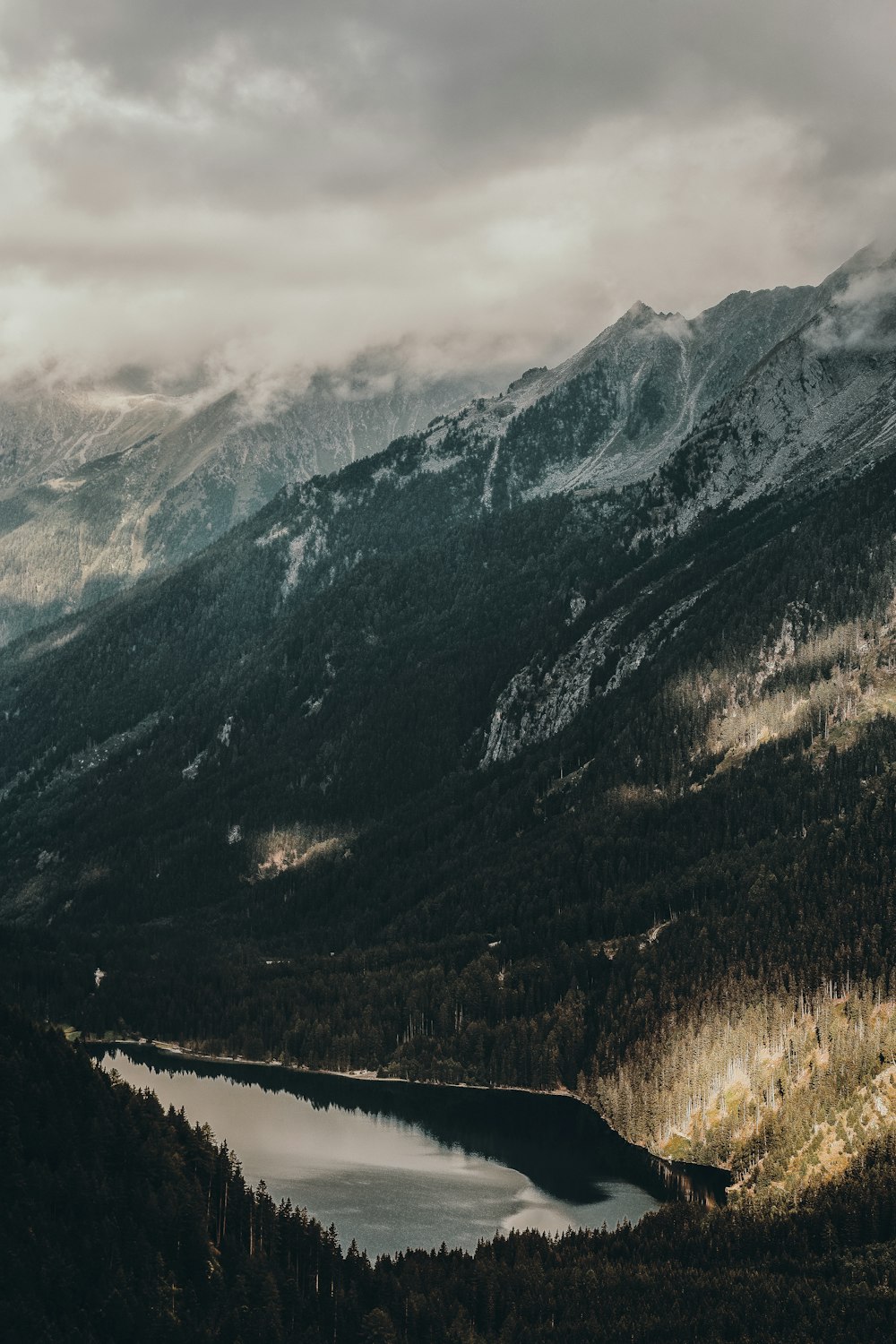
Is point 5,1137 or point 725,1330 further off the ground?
point 5,1137

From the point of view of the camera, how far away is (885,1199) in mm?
196375

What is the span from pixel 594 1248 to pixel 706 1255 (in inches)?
542

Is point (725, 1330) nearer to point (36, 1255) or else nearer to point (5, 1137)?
point (36, 1255)

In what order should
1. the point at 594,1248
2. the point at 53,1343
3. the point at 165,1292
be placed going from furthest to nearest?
the point at 594,1248 < the point at 165,1292 < the point at 53,1343

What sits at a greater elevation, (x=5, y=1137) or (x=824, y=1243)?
(x=5, y=1137)

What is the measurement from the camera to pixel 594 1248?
194 m

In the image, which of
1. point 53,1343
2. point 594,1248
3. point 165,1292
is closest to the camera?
point 53,1343

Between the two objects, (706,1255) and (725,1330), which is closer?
(725,1330)

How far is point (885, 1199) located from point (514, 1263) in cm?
4736

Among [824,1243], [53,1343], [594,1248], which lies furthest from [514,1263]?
[53,1343]

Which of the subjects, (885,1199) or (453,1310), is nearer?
(453,1310)

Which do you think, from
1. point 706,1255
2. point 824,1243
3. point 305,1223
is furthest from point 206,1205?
point 824,1243

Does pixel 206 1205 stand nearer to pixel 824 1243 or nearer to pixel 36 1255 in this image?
→ pixel 36 1255

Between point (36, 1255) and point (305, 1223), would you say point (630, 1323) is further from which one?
point (36, 1255)
